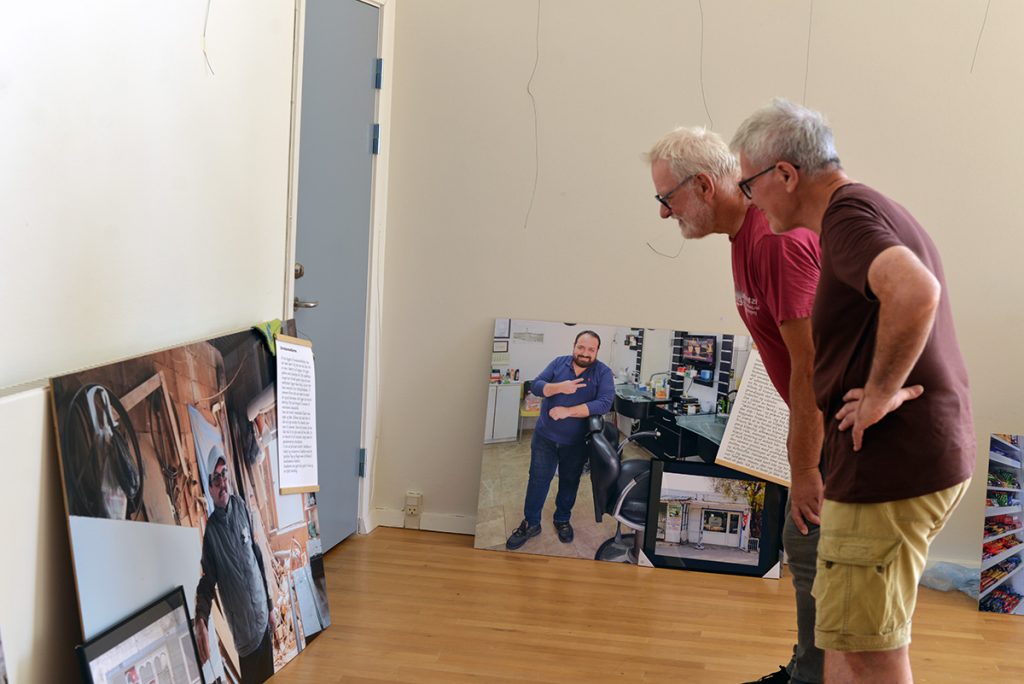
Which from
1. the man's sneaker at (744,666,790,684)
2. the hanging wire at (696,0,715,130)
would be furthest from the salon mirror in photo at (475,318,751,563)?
the man's sneaker at (744,666,790,684)

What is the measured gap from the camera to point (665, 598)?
376 centimetres

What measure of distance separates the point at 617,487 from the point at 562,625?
923 mm

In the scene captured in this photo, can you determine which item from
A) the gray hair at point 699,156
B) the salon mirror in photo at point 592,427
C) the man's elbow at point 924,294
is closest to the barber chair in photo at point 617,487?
the salon mirror in photo at point 592,427

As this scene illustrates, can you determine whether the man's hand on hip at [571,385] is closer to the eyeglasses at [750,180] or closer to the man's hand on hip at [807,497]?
the man's hand on hip at [807,497]

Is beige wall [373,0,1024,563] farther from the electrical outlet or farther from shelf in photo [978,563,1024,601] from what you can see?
shelf in photo [978,563,1024,601]

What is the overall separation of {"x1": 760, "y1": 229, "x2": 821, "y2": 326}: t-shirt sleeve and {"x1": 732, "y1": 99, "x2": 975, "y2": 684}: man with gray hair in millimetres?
304

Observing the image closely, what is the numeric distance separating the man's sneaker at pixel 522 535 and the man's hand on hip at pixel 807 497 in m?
1.87

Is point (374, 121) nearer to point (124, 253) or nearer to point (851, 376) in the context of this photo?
point (124, 253)

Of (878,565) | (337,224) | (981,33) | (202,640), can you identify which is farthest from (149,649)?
(981,33)

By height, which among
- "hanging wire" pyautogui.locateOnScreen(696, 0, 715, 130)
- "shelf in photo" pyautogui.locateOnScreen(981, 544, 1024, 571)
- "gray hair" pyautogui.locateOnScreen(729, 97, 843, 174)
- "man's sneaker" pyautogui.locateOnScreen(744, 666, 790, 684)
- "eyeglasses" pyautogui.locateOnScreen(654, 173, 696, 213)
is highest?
"hanging wire" pyautogui.locateOnScreen(696, 0, 715, 130)

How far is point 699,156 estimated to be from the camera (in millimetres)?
2434

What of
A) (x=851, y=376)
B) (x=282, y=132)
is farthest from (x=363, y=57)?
(x=851, y=376)

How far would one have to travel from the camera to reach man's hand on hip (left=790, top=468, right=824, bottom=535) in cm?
245

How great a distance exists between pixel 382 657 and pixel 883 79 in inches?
120
